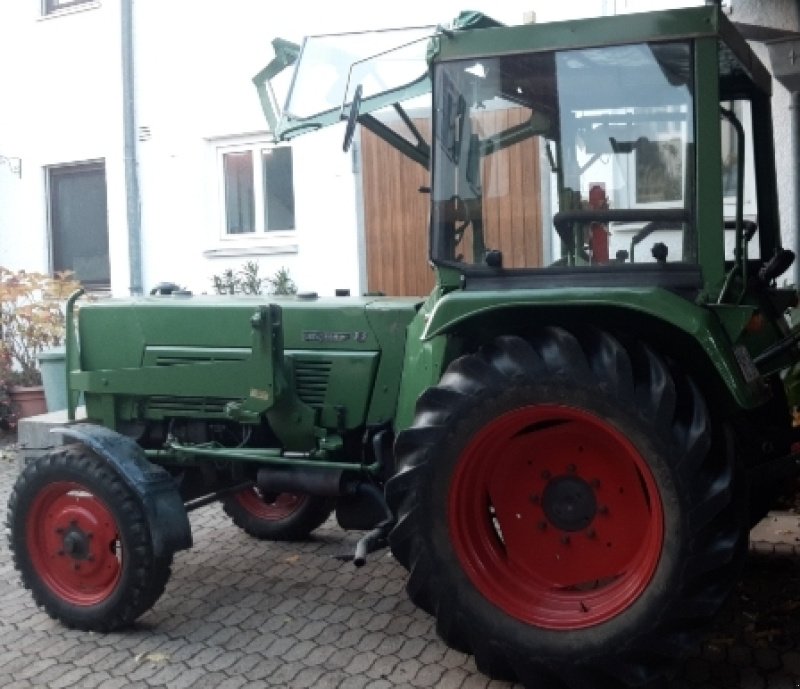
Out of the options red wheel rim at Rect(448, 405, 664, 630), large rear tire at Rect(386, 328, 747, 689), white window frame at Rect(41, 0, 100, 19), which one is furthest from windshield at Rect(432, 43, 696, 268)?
white window frame at Rect(41, 0, 100, 19)

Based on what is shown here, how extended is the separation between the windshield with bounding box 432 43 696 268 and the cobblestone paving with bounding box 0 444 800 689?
144cm

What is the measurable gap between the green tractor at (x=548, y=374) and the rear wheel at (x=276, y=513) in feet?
3.23

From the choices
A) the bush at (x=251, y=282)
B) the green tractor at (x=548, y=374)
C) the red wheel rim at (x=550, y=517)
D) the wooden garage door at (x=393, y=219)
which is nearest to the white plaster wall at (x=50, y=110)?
the bush at (x=251, y=282)

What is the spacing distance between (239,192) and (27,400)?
9.10ft

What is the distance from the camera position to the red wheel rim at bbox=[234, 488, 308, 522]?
5277 mm

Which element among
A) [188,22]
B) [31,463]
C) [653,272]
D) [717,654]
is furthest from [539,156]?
[188,22]

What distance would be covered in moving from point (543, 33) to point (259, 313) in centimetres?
164

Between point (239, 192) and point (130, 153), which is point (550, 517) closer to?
point (239, 192)

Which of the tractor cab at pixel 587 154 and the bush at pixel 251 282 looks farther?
the bush at pixel 251 282

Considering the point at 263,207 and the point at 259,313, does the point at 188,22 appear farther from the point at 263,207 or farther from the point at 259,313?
the point at 259,313

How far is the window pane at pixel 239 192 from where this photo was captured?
968 cm

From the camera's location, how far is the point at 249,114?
9336 mm

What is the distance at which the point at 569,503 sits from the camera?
3406mm

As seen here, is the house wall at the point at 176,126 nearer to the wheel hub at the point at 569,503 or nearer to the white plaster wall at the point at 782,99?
the white plaster wall at the point at 782,99
